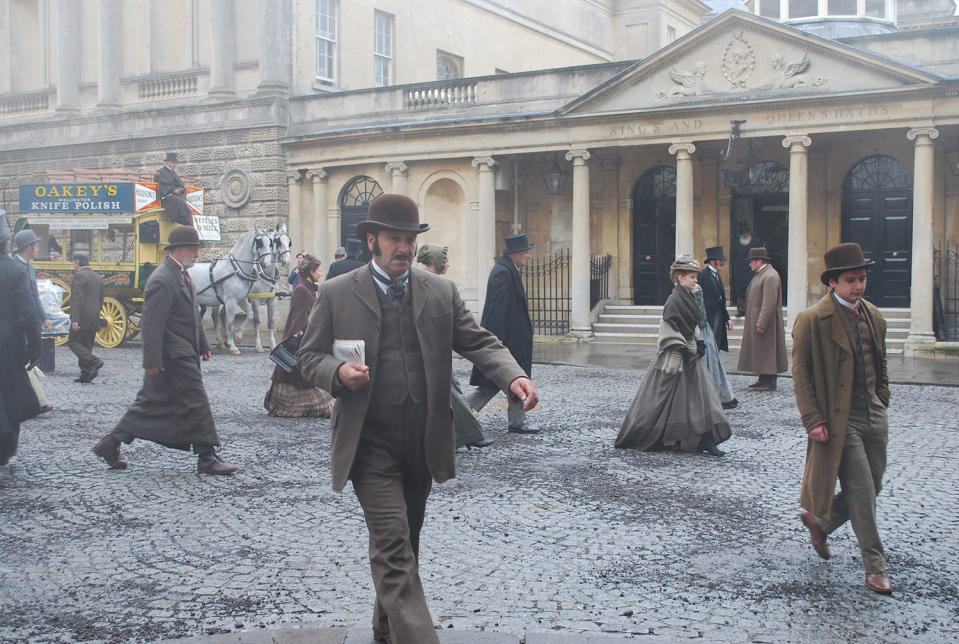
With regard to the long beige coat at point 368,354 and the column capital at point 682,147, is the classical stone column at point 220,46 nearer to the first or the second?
the column capital at point 682,147

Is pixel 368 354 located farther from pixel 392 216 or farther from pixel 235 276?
pixel 235 276

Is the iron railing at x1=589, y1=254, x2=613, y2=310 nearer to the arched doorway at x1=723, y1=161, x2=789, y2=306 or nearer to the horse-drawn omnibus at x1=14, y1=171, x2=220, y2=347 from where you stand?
the arched doorway at x1=723, y1=161, x2=789, y2=306

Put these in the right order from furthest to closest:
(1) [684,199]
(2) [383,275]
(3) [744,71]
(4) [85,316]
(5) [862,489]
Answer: (1) [684,199]
(3) [744,71]
(4) [85,316]
(5) [862,489]
(2) [383,275]

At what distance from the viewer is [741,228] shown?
23.8 m

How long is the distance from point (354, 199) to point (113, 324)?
8.52 meters

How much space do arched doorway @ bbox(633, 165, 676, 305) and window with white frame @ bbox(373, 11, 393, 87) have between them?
357 inches

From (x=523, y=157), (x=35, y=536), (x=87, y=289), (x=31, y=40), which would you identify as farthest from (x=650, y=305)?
(x=31, y=40)

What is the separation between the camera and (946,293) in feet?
67.7

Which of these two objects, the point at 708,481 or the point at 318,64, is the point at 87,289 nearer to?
the point at 708,481

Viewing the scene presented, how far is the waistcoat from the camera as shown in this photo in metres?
4.16

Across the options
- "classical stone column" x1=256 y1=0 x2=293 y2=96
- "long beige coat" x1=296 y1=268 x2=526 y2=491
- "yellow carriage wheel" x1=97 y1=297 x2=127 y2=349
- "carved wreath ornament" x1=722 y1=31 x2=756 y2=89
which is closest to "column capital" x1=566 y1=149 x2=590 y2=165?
"carved wreath ornament" x1=722 y1=31 x2=756 y2=89

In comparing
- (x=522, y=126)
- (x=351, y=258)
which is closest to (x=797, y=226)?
(x=522, y=126)

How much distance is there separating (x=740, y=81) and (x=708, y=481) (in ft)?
48.5

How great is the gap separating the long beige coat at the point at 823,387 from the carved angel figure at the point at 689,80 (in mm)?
16515
